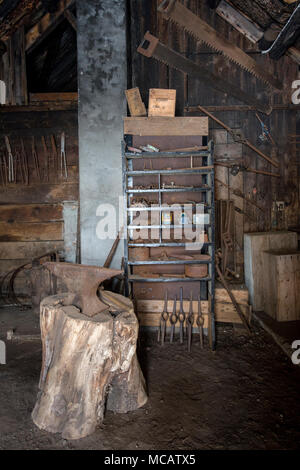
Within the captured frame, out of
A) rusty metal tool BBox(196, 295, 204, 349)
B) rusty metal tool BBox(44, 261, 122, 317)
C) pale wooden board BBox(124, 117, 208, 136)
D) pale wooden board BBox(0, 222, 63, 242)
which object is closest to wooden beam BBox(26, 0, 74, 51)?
pale wooden board BBox(124, 117, 208, 136)

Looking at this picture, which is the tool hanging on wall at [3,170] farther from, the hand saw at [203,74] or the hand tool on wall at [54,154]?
the hand saw at [203,74]

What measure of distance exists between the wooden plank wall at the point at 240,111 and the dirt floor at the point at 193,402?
2245 mm

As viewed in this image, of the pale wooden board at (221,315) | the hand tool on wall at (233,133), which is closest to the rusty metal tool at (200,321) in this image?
the pale wooden board at (221,315)

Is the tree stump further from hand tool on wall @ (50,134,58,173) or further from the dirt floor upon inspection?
hand tool on wall @ (50,134,58,173)

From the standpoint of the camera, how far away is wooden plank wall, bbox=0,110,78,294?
18.4ft

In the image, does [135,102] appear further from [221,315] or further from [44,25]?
[221,315]

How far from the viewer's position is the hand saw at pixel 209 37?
5074 mm

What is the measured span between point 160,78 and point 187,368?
432 centimetres

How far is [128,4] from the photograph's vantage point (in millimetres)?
4941

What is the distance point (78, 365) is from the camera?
2297mm

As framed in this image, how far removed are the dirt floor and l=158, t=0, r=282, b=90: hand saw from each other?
4153 millimetres

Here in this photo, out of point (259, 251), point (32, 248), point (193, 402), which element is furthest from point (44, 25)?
point (193, 402)

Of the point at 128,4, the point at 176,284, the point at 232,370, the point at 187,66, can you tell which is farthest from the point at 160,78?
the point at 232,370

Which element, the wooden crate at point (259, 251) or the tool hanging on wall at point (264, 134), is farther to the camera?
the tool hanging on wall at point (264, 134)
